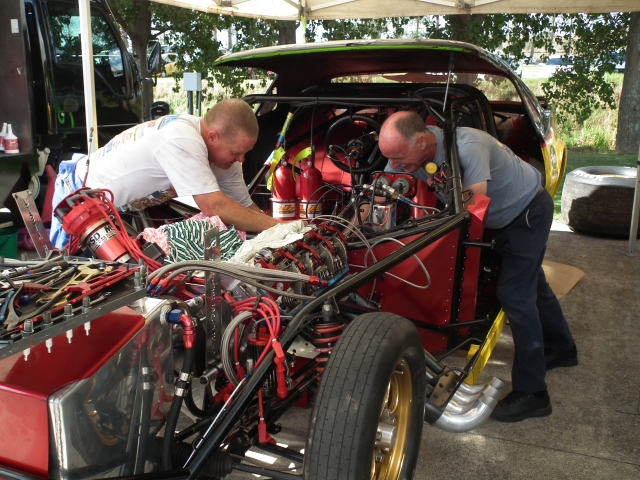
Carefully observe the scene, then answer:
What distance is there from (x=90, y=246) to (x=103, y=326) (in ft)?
2.78

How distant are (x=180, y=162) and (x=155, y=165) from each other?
208 millimetres

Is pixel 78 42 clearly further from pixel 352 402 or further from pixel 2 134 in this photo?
pixel 352 402

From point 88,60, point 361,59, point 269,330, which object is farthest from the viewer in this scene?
point 88,60

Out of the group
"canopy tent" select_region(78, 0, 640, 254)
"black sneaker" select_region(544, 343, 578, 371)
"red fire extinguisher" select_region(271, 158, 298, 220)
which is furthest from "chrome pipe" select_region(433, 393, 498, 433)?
"canopy tent" select_region(78, 0, 640, 254)

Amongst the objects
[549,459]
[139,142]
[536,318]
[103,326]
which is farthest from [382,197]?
[103,326]

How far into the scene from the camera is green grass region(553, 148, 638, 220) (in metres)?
11.0

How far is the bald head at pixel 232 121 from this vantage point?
3.06 m

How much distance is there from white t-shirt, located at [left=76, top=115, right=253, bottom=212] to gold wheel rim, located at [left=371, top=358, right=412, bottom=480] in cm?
129

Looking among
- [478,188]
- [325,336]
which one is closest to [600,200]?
[478,188]

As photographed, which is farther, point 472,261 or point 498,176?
point 498,176

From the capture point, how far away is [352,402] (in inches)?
69.8

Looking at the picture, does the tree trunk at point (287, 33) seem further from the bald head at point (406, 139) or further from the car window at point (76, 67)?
the bald head at point (406, 139)

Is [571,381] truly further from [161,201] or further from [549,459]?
[161,201]

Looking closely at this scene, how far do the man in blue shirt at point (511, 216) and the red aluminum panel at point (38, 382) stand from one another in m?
1.93
